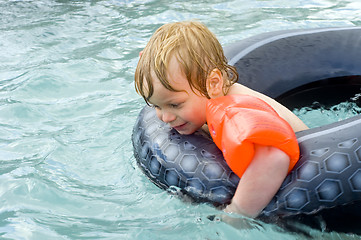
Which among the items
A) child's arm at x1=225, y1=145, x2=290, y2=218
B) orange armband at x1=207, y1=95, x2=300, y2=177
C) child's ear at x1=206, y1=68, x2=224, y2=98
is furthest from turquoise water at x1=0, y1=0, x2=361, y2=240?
child's ear at x1=206, y1=68, x2=224, y2=98

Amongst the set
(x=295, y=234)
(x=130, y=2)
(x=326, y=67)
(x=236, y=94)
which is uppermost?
(x=236, y=94)

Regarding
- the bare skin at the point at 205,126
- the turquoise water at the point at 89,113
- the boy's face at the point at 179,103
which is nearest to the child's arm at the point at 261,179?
the bare skin at the point at 205,126

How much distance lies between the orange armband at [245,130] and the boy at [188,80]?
0.08 m

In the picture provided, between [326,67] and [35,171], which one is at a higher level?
[326,67]

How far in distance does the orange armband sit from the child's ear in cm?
13

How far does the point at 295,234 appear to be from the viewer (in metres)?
1.95

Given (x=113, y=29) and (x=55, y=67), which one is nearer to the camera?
(x=55, y=67)

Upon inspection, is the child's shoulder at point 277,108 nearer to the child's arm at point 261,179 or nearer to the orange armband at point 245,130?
the orange armband at point 245,130

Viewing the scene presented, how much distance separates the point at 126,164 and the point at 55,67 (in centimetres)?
159

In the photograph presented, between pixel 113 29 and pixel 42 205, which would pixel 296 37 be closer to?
pixel 42 205

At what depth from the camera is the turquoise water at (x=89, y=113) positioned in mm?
2127

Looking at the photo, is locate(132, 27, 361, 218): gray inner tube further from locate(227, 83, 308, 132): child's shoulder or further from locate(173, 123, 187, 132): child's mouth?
locate(227, 83, 308, 132): child's shoulder

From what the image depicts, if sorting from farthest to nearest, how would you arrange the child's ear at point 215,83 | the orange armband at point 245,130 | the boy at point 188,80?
the child's ear at point 215,83 → the boy at point 188,80 → the orange armband at point 245,130

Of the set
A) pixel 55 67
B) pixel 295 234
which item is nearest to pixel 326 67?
pixel 295 234
